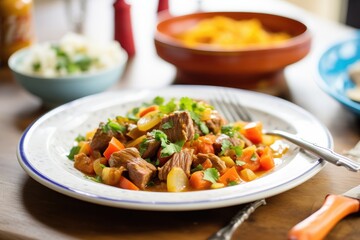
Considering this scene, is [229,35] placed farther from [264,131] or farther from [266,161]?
[266,161]

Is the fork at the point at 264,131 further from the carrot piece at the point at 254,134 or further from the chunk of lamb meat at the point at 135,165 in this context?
the chunk of lamb meat at the point at 135,165

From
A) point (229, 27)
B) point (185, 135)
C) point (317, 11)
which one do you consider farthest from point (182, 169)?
point (317, 11)

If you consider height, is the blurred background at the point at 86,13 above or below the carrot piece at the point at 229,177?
below

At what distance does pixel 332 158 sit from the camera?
5.03ft

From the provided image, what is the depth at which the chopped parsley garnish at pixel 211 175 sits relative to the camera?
1513mm

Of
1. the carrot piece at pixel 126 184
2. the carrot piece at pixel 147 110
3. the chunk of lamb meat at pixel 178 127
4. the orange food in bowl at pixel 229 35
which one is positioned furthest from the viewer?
the orange food in bowl at pixel 229 35

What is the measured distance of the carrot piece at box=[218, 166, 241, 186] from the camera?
1.55 meters

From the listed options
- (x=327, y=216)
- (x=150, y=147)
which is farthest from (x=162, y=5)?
(x=327, y=216)

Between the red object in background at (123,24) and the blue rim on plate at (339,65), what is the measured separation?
36.6 inches

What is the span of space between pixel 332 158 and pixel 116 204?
56 centimetres

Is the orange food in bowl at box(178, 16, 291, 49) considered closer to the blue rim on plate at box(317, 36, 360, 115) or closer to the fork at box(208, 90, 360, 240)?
the blue rim on plate at box(317, 36, 360, 115)

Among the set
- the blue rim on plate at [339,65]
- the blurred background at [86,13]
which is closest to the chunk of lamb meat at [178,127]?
the blue rim on plate at [339,65]

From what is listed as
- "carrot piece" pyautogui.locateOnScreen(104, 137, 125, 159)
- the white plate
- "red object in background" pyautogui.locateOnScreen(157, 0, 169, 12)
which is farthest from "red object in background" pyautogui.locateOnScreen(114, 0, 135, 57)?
"carrot piece" pyautogui.locateOnScreen(104, 137, 125, 159)

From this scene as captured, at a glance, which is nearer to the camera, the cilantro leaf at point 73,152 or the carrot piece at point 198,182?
the carrot piece at point 198,182
